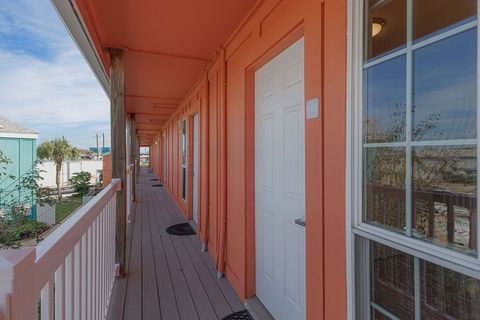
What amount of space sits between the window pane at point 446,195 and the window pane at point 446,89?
0.06m

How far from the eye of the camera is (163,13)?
7.34 ft

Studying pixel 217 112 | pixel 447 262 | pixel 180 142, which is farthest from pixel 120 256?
pixel 180 142

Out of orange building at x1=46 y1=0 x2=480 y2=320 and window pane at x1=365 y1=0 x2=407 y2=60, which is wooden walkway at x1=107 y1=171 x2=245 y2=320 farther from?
window pane at x1=365 y1=0 x2=407 y2=60

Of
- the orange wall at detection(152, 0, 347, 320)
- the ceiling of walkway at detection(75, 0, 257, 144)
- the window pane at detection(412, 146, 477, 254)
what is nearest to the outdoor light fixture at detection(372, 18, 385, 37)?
the orange wall at detection(152, 0, 347, 320)

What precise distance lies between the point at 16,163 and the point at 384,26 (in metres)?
3.94

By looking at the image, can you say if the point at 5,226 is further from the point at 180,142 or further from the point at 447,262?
the point at 180,142

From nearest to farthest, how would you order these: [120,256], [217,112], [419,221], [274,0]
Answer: [419,221], [274,0], [120,256], [217,112]

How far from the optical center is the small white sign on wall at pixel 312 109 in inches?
57.3

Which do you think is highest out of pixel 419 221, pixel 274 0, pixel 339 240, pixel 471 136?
pixel 274 0

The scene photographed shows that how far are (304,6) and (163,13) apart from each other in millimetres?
1268

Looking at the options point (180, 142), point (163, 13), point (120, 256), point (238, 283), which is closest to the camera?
point (163, 13)

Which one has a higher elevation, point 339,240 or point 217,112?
point 217,112

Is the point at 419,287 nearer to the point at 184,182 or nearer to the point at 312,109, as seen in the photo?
the point at 312,109

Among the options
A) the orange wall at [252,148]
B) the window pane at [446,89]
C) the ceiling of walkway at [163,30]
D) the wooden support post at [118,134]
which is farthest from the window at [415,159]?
the wooden support post at [118,134]
